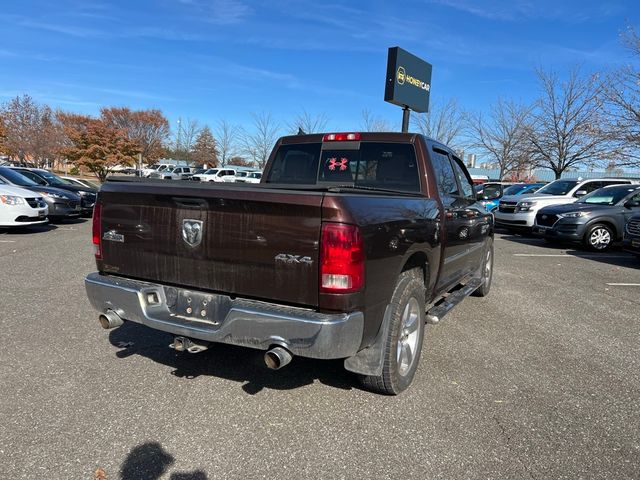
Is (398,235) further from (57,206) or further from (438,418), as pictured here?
(57,206)

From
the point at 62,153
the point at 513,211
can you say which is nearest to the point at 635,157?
the point at 513,211

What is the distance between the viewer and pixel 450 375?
3793 millimetres

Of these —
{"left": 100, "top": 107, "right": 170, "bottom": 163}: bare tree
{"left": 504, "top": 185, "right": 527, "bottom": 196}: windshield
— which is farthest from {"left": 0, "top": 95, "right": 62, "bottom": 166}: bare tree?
{"left": 504, "top": 185, "right": 527, "bottom": 196}: windshield

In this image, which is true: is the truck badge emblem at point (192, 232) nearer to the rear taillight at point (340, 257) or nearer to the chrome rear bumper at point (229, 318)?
the chrome rear bumper at point (229, 318)

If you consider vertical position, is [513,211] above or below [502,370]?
above

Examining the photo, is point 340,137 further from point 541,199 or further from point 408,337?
point 541,199

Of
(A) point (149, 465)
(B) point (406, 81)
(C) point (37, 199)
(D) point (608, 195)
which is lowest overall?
(A) point (149, 465)

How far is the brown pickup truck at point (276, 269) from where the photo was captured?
8.60 ft

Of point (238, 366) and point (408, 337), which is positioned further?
point (238, 366)

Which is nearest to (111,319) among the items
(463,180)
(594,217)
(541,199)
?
(463,180)

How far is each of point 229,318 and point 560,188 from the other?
50.5 ft

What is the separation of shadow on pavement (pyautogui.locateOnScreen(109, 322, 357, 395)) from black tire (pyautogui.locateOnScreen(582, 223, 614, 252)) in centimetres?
978

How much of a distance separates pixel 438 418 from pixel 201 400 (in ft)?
5.42

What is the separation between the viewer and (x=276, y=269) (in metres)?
2.72
